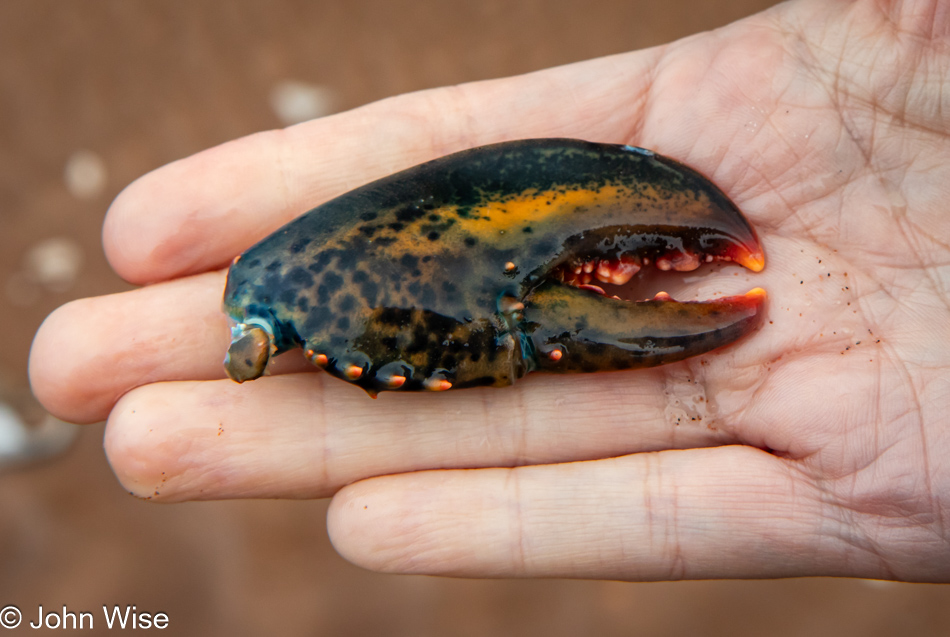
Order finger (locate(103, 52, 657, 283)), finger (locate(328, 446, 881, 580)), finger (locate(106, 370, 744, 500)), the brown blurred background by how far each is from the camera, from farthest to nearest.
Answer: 1. the brown blurred background
2. finger (locate(103, 52, 657, 283))
3. finger (locate(106, 370, 744, 500))
4. finger (locate(328, 446, 881, 580))

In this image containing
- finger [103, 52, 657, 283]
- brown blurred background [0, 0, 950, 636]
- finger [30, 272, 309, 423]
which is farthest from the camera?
brown blurred background [0, 0, 950, 636]

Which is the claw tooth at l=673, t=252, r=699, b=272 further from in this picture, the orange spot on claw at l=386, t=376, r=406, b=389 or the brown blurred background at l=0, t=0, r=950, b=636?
the brown blurred background at l=0, t=0, r=950, b=636

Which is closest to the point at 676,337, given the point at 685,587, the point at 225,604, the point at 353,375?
the point at 353,375

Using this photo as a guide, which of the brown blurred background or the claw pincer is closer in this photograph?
the claw pincer

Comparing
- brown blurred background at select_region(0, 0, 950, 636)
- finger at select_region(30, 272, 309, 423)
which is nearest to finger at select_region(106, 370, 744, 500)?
finger at select_region(30, 272, 309, 423)

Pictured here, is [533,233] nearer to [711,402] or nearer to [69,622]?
[711,402]

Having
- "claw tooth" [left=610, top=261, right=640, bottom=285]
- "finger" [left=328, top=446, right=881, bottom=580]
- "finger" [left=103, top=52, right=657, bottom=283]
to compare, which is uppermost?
"finger" [left=103, top=52, right=657, bottom=283]

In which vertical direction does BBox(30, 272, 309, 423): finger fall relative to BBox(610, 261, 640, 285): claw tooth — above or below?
below
